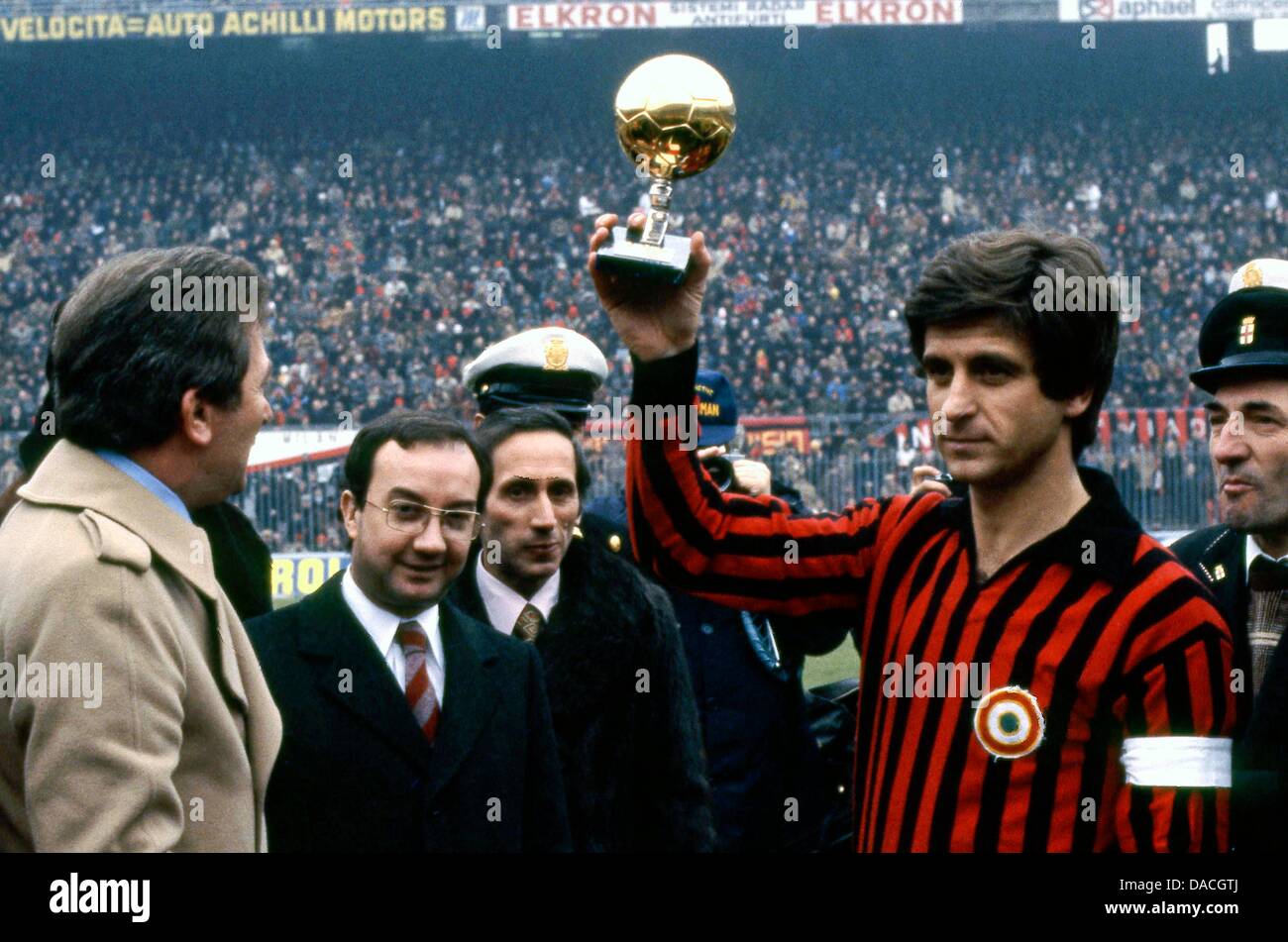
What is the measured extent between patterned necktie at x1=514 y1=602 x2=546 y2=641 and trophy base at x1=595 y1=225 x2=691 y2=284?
4.95 feet

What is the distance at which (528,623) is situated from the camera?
3.57 metres

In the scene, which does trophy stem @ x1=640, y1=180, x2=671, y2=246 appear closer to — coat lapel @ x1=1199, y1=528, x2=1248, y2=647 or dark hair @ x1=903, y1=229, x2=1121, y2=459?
dark hair @ x1=903, y1=229, x2=1121, y2=459

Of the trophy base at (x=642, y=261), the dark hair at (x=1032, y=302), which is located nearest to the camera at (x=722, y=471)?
the dark hair at (x=1032, y=302)

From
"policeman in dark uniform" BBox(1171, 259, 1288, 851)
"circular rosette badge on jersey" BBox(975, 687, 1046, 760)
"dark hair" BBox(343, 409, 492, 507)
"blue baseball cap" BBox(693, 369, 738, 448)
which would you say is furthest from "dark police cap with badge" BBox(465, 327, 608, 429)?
"circular rosette badge on jersey" BBox(975, 687, 1046, 760)

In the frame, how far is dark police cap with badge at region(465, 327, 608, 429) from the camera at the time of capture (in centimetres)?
428

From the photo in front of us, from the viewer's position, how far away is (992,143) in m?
30.5

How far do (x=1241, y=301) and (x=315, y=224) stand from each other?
27147mm

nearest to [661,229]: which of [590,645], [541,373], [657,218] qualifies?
[657,218]

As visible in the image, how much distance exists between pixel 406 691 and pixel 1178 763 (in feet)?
4.97

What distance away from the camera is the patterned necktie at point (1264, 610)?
2975 millimetres

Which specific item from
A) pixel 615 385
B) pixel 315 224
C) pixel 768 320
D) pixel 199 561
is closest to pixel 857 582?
pixel 199 561

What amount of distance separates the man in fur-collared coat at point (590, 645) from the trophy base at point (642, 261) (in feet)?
4.53

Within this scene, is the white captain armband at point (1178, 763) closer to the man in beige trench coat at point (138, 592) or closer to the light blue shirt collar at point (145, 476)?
the man in beige trench coat at point (138, 592)

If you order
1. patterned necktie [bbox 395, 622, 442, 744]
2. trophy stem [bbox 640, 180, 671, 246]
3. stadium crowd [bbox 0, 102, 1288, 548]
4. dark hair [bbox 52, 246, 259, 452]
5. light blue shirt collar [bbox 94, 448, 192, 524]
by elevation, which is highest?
stadium crowd [bbox 0, 102, 1288, 548]
